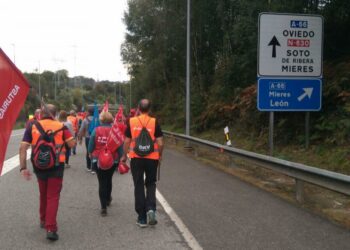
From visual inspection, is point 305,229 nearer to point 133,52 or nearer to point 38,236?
point 38,236

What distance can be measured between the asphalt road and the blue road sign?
7.65 feet

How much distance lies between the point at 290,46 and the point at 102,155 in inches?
245

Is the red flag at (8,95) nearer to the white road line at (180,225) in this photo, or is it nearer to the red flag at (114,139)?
the red flag at (114,139)

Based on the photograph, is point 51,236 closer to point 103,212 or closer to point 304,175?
point 103,212

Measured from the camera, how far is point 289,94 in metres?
12.2

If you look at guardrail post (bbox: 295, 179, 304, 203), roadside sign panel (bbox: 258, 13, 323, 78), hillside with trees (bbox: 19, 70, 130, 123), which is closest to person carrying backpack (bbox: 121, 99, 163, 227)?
guardrail post (bbox: 295, 179, 304, 203)

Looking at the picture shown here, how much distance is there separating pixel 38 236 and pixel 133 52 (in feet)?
171

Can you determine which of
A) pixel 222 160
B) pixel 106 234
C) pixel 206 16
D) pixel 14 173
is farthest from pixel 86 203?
pixel 206 16

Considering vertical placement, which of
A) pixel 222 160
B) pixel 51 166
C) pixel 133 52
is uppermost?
pixel 133 52

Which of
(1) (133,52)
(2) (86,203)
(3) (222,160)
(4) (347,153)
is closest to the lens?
(2) (86,203)

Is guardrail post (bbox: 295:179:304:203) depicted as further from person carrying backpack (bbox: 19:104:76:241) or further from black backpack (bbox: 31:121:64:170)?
black backpack (bbox: 31:121:64:170)

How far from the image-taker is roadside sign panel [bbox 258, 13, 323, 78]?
39.3 feet

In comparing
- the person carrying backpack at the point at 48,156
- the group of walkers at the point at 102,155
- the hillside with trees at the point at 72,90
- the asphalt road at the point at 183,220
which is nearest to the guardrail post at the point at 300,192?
the asphalt road at the point at 183,220

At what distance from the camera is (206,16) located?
32125 mm
